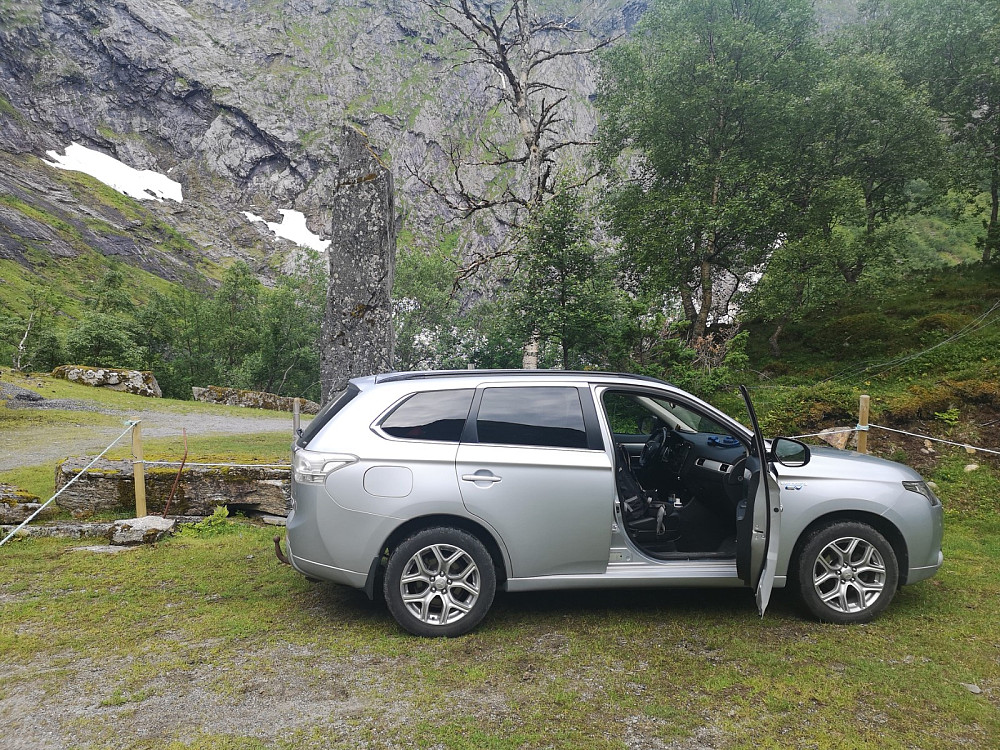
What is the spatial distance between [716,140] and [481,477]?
15.3 metres

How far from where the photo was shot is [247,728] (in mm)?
3098

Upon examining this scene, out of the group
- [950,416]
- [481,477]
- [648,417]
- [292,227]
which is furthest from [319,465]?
[292,227]

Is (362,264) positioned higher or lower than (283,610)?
higher

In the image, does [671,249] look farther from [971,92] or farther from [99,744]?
[99,744]

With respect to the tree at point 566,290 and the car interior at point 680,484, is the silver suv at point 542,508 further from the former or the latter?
the tree at point 566,290

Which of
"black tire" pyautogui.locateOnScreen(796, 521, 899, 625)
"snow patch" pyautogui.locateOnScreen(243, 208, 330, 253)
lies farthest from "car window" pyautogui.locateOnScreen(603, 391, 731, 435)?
"snow patch" pyautogui.locateOnScreen(243, 208, 330, 253)

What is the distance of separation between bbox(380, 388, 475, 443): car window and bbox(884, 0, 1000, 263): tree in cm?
2105

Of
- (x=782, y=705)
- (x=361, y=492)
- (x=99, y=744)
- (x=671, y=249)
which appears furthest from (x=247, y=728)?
(x=671, y=249)

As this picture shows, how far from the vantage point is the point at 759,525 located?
3994 millimetres

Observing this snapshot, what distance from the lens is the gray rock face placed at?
8.74 m

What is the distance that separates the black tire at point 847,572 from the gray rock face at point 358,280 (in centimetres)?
620

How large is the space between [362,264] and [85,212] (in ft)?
383

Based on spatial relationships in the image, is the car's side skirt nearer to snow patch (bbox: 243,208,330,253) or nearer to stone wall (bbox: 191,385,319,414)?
stone wall (bbox: 191,385,319,414)

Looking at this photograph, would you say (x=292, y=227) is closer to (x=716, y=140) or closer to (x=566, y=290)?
(x=716, y=140)
